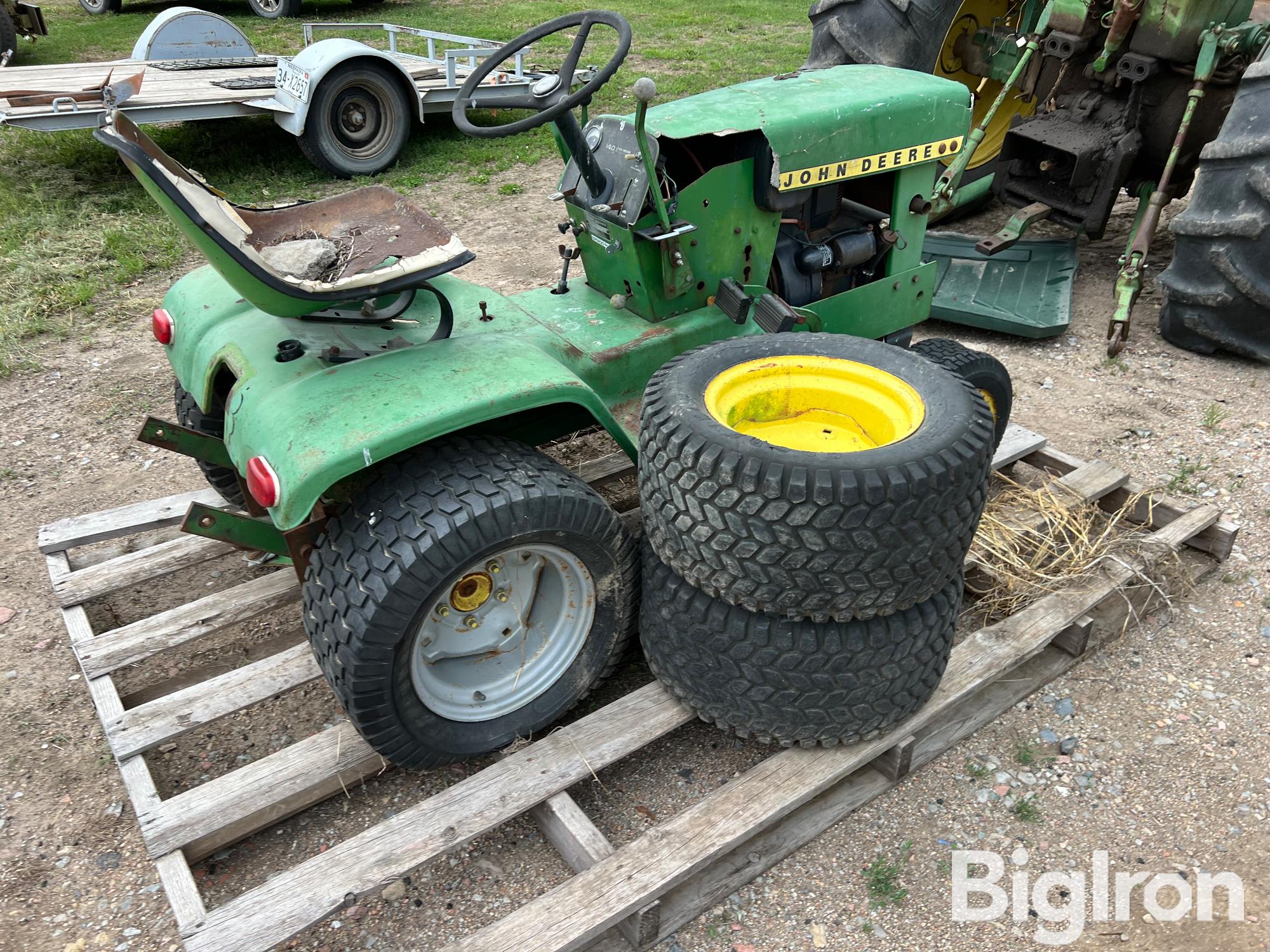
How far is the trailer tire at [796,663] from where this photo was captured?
205 cm

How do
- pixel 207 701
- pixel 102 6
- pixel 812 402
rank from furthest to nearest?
pixel 102 6 < pixel 812 402 < pixel 207 701

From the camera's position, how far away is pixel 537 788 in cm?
212

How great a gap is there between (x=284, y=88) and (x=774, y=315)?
494 cm

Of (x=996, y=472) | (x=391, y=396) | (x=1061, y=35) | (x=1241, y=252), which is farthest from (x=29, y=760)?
(x=1061, y=35)

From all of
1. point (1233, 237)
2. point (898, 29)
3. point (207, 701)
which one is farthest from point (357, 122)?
point (1233, 237)

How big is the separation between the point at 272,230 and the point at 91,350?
250 cm

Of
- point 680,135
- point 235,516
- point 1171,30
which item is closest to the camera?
point 235,516

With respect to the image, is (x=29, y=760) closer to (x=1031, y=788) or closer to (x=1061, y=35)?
(x=1031, y=788)

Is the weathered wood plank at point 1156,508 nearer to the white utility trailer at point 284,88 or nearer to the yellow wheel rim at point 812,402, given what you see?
the yellow wheel rim at point 812,402

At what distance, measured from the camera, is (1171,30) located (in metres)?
4.00

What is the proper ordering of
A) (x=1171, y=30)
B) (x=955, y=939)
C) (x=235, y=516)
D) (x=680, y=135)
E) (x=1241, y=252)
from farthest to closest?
(x=1171, y=30)
(x=1241, y=252)
(x=680, y=135)
(x=235, y=516)
(x=955, y=939)

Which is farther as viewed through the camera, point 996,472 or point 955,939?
point 996,472

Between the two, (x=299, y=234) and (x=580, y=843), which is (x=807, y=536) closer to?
(x=580, y=843)

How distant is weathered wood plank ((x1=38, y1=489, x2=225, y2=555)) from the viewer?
2.98 metres
